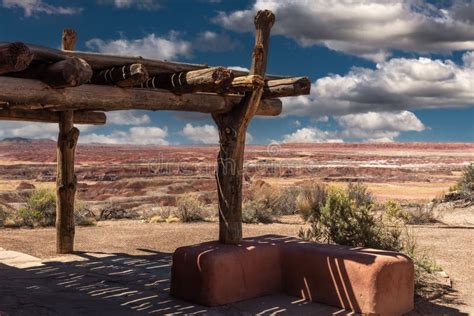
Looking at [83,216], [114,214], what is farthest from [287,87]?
[114,214]

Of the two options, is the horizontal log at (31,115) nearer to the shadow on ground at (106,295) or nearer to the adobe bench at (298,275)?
the shadow on ground at (106,295)

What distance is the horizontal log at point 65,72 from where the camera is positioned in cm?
569

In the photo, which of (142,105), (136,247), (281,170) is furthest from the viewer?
(281,170)

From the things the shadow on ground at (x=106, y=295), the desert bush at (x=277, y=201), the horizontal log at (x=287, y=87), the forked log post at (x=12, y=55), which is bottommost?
the shadow on ground at (x=106, y=295)

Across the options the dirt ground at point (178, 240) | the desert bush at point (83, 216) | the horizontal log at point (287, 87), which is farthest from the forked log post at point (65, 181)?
the desert bush at point (83, 216)

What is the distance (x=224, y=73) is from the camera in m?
6.71

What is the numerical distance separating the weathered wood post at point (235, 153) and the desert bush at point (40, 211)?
848 cm

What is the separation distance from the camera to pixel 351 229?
30.8 feet

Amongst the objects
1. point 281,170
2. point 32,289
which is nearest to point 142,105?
point 32,289

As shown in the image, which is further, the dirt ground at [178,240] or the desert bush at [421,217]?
the desert bush at [421,217]

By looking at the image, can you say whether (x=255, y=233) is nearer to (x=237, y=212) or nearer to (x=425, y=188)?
(x=237, y=212)

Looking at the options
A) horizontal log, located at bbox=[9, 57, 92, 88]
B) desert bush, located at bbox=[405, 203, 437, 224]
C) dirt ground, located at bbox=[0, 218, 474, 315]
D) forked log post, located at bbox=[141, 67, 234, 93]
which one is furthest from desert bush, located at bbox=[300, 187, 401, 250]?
desert bush, located at bbox=[405, 203, 437, 224]

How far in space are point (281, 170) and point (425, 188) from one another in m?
20.0

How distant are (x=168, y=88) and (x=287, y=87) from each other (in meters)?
1.67
